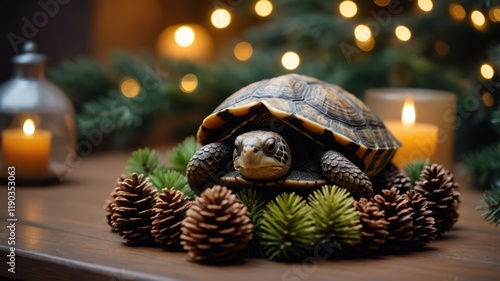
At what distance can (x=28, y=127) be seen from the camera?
140 centimetres

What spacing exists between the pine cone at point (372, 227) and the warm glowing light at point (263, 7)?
3.52ft

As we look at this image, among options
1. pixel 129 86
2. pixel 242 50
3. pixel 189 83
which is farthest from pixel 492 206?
pixel 242 50

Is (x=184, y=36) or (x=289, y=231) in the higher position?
(x=184, y=36)

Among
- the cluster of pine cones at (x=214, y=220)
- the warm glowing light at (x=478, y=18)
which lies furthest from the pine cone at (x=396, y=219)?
the warm glowing light at (x=478, y=18)

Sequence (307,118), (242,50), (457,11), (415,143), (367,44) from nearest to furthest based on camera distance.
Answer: (307,118), (415,143), (457,11), (367,44), (242,50)

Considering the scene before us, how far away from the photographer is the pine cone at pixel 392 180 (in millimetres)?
1055

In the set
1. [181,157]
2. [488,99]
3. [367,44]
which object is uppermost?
[367,44]

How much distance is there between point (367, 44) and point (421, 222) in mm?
904

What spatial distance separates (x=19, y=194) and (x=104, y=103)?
425 mm

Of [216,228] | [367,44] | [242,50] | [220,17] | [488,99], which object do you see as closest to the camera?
[216,228]

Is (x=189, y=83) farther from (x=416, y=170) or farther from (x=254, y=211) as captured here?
(x=254, y=211)

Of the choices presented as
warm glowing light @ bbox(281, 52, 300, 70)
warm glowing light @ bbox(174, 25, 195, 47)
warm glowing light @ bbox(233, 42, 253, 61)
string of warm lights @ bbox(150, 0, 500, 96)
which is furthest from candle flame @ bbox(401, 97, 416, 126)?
warm glowing light @ bbox(174, 25, 195, 47)

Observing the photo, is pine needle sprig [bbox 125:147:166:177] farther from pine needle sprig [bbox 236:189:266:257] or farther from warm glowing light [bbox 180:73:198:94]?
warm glowing light [bbox 180:73:198:94]

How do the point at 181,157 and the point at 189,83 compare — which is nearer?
the point at 181,157
